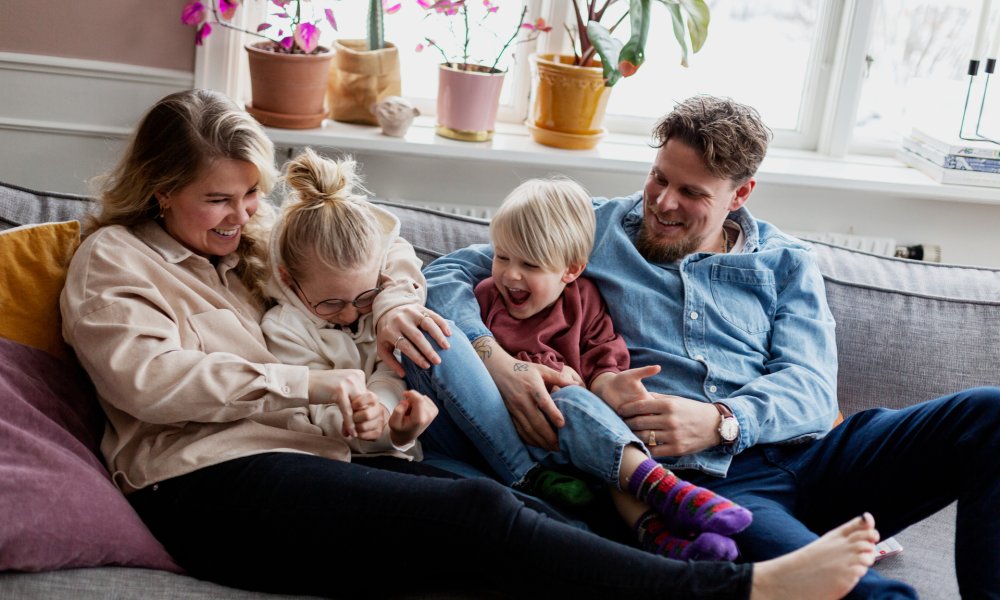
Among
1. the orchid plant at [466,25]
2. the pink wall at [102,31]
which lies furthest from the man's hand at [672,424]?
the pink wall at [102,31]

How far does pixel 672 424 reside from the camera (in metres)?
1.84

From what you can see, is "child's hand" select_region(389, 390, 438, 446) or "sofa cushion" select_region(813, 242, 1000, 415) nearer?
"child's hand" select_region(389, 390, 438, 446)

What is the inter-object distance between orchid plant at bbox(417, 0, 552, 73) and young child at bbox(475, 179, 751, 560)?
2.80ft

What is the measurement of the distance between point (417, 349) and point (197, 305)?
0.40 m

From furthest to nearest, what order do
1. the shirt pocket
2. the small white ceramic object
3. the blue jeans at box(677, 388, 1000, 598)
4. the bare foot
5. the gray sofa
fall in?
the small white ceramic object → the gray sofa → the shirt pocket → the blue jeans at box(677, 388, 1000, 598) → the bare foot

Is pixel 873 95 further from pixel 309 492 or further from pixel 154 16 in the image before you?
pixel 309 492

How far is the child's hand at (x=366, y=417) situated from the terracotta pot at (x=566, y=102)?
1309 mm

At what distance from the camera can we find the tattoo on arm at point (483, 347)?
76.2 inches

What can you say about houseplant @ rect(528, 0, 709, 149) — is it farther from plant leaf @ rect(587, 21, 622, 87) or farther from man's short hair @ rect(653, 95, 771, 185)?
man's short hair @ rect(653, 95, 771, 185)

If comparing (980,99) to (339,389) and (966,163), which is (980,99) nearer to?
(966,163)

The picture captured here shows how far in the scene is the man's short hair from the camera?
200 cm

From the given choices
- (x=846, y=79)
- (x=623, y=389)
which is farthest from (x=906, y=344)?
(x=846, y=79)

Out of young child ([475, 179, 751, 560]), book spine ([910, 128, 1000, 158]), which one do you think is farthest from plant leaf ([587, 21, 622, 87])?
book spine ([910, 128, 1000, 158])

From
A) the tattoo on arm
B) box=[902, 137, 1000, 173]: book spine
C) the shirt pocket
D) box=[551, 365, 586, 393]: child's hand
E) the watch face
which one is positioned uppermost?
box=[902, 137, 1000, 173]: book spine
